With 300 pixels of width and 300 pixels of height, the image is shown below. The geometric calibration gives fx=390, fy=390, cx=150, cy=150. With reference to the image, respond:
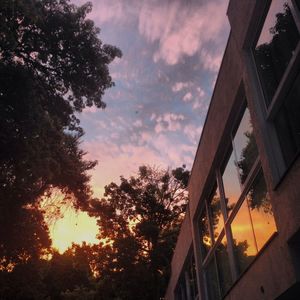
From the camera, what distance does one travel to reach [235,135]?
275 inches

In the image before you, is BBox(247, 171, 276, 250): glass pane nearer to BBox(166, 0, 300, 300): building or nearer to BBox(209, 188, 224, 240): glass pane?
BBox(166, 0, 300, 300): building

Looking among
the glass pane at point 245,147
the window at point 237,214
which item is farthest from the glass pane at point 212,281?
the glass pane at point 245,147

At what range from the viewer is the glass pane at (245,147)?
6.09m

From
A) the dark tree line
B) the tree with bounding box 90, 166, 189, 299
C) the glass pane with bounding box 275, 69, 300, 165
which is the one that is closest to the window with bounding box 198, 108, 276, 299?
the glass pane with bounding box 275, 69, 300, 165

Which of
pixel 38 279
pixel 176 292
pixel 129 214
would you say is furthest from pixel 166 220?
pixel 176 292

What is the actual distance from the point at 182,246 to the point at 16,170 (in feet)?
24.9

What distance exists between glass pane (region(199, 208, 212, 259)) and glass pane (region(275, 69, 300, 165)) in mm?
5048

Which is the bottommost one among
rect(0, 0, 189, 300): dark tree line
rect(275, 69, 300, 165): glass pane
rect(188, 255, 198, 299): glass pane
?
rect(275, 69, 300, 165): glass pane

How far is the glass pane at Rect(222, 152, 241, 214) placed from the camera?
6.94 metres

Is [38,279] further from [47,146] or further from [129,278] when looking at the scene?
[47,146]

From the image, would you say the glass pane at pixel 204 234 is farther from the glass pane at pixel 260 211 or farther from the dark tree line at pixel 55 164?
the dark tree line at pixel 55 164

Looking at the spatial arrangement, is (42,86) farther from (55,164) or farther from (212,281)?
(212,281)

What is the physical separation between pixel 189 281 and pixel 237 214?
812 cm

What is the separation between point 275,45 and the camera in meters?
4.86
